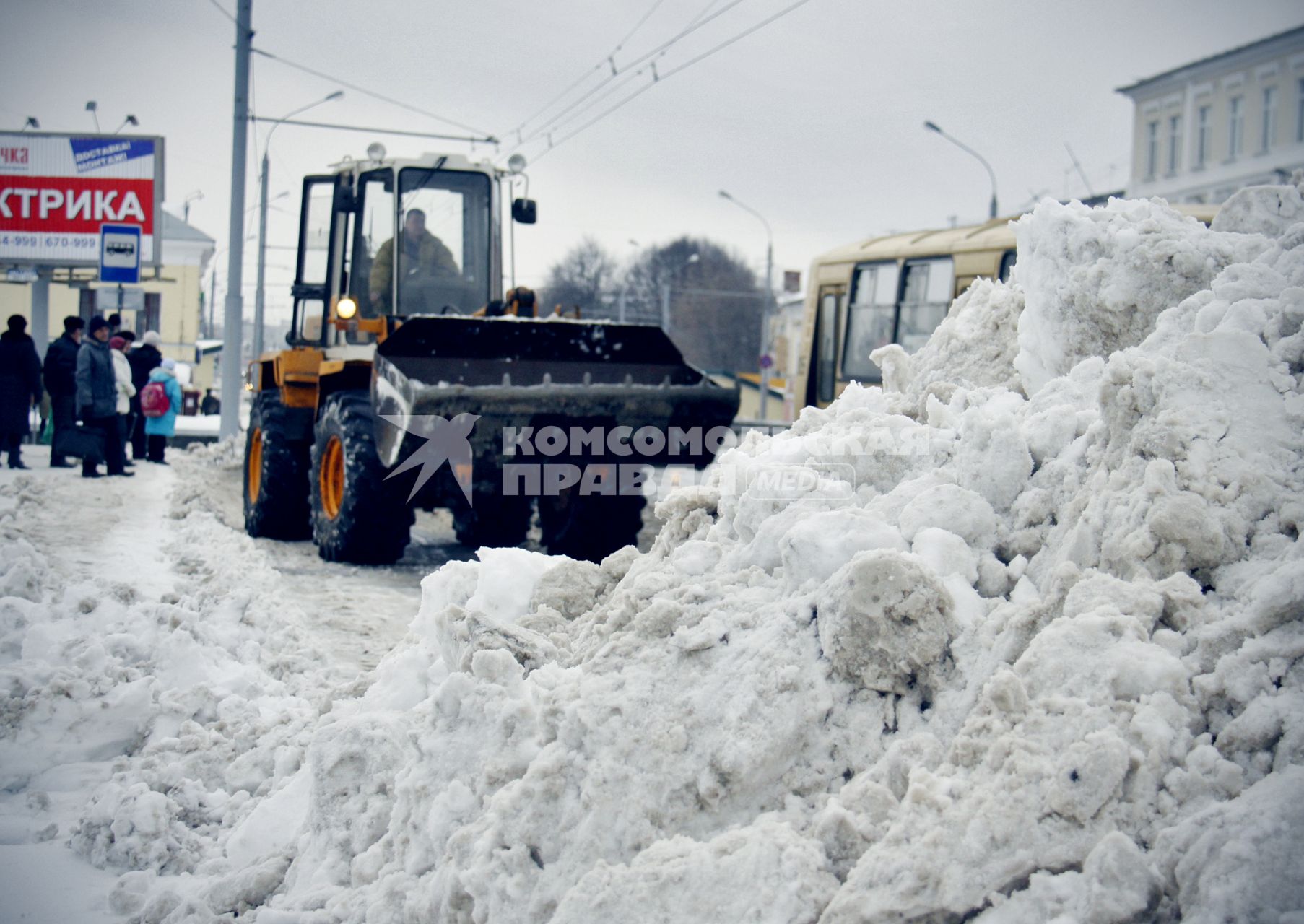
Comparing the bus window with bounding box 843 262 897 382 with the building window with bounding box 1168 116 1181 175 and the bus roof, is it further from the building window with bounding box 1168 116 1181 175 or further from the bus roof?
the building window with bounding box 1168 116 1181 175

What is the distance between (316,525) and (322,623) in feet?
8.16

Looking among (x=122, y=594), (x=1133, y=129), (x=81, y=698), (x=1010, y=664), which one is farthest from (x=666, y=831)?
(x=1133, y=129)

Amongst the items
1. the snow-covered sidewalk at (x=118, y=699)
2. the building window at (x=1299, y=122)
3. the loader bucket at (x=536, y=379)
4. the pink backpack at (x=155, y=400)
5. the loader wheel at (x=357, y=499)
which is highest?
the building window at (x=1299, y=122)

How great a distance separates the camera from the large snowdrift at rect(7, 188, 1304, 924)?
2.21m

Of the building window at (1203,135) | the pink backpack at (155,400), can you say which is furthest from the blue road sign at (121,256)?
the building window at (1203,135)

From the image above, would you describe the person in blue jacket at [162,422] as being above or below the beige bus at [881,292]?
below

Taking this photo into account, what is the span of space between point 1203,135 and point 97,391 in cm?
2709

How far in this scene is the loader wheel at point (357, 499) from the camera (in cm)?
789

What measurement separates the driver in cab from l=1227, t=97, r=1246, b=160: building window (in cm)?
2491

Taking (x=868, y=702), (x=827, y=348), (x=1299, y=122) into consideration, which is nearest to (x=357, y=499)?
(x=868, y=702)

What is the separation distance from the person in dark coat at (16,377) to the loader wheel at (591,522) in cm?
712

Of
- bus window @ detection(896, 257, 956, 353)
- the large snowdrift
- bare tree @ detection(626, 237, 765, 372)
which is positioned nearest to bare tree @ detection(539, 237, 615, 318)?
bare tree @ detection(626, 237, 765, 372)

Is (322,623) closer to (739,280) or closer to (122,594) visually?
(122,594)

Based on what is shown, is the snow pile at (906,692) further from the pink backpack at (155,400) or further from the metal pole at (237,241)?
the metal pole at (237,241)
